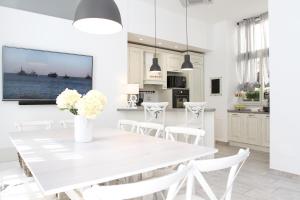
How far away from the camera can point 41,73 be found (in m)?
3.61

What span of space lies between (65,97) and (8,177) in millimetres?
877

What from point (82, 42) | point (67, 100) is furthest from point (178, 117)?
point (67, 100)

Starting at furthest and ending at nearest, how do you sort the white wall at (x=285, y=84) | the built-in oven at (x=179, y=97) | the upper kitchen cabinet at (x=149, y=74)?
the built-in oven at (x=179, y=97) → the upper kitchen cabinet at (x=149, y=74) → the white wall at (x=285, y=84)

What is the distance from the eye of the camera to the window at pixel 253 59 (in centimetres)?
564

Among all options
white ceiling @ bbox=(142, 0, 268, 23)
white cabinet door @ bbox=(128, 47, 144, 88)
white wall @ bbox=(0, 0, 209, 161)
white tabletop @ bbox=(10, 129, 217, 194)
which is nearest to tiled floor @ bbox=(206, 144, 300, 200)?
white tabletop @ bbox=(10, 129, 217, 194)

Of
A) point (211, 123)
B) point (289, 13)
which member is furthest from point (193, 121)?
point (289, 13)

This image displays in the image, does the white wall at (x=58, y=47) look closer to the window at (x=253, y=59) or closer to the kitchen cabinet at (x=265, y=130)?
the kitchen cabinet at (x=265, y=130)

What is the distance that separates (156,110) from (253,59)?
3446mm

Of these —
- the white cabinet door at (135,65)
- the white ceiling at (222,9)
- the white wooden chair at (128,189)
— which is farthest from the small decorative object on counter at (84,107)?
the white ceiling at (222,9)

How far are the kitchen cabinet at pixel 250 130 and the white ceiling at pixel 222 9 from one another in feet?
8.09

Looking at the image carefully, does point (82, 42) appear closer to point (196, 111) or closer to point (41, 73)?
point (41, 73)

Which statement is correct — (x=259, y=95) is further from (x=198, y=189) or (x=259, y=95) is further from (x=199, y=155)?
(x=199, y=155)

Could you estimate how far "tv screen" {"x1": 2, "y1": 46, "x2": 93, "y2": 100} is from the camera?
3.35 m

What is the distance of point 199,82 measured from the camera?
6629 millimetres
